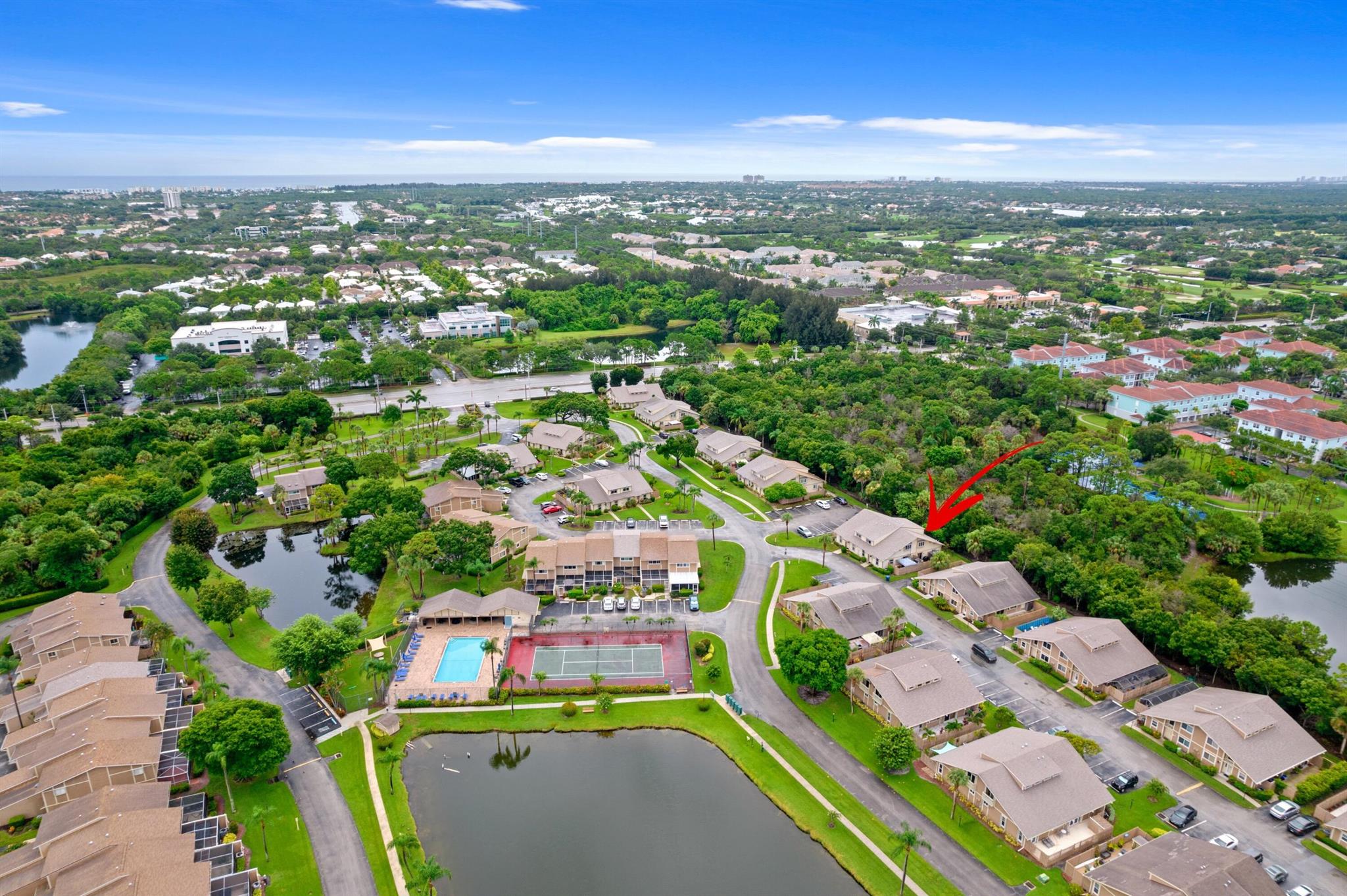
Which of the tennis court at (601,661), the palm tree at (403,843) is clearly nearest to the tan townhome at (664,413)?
the tennis court at (601,661)

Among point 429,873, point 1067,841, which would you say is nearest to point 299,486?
point 429,873

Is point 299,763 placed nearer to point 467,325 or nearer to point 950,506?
point 950,506

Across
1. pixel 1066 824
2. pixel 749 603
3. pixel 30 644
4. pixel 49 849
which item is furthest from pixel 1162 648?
pixel 30 644

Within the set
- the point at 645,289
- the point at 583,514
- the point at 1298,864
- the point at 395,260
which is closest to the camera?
the point at 1298,864

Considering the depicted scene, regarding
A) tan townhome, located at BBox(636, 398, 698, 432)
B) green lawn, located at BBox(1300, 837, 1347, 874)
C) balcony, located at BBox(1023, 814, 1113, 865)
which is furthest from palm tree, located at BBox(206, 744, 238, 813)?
tan townhome, located at BBox(636, 398, 698, 432)

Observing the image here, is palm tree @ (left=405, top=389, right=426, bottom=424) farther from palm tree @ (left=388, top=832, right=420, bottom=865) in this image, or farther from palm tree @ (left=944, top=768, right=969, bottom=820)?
palm tree @ (left=944, top=768, right=969, bottom=820)

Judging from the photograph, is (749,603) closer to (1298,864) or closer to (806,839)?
(806,839)
